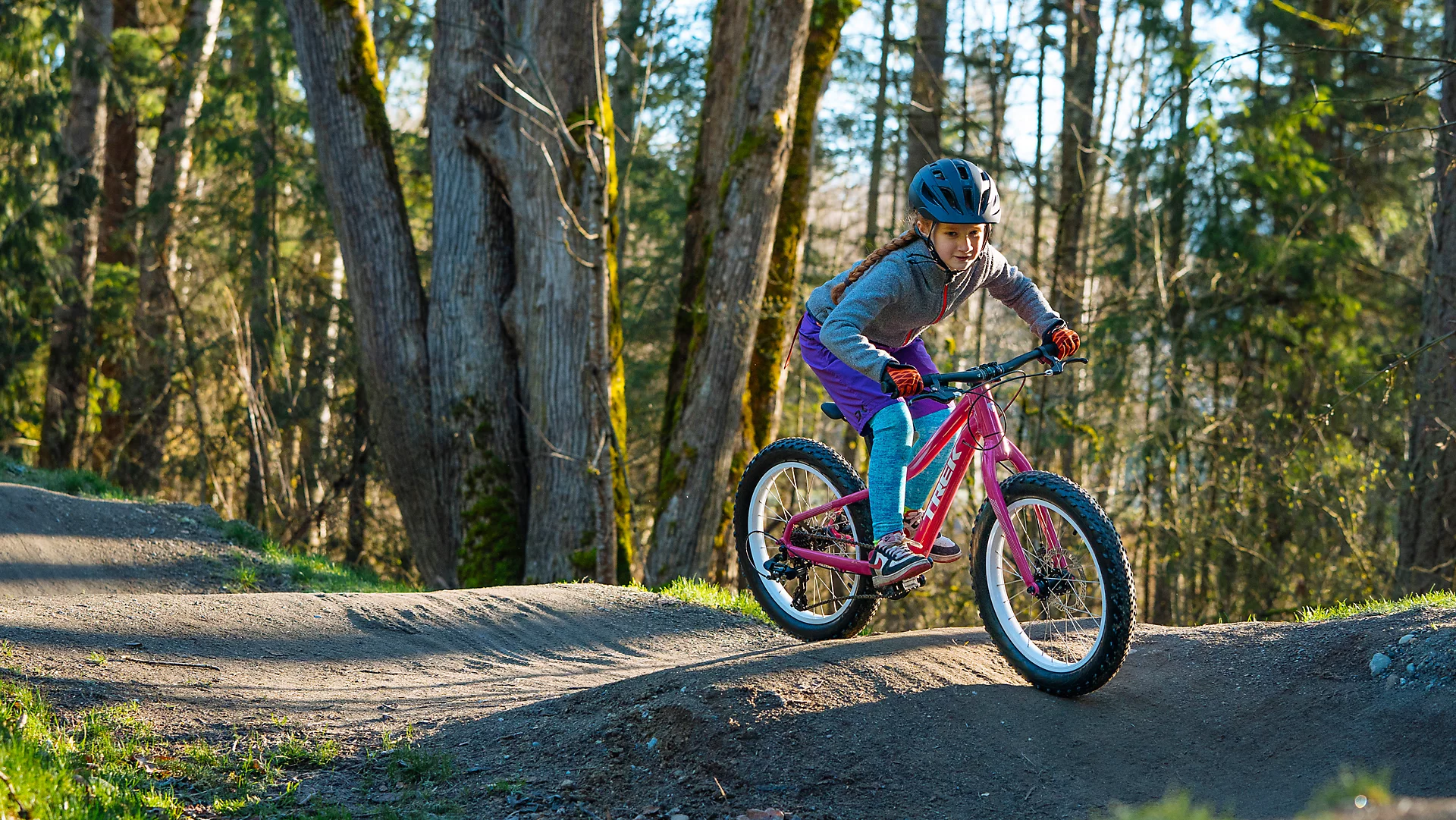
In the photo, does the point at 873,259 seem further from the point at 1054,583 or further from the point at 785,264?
the point at 785,264

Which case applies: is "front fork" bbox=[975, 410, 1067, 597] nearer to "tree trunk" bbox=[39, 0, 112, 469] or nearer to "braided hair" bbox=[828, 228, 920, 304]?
"braided hair" bbox=[828, 228, 920, 304]

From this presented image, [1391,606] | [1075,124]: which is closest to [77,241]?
[1075,124]

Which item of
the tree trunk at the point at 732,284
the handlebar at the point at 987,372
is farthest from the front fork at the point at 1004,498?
the tree trunk at the point at 732,284

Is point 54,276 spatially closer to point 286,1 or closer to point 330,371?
point 330,371

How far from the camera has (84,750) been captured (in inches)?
155

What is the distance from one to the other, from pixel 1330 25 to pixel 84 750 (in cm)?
802

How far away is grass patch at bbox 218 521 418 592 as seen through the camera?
8391 millimetres

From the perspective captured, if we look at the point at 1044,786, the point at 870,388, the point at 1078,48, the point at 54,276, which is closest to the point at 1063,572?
the point at 1044,786

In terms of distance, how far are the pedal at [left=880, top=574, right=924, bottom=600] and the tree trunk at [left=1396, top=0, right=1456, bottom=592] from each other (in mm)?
6477

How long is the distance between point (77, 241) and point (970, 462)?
16400mm

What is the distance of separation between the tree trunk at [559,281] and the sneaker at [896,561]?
4.41m

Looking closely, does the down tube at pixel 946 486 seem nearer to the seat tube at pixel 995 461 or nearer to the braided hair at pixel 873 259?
the seat tube at pixel 995 461

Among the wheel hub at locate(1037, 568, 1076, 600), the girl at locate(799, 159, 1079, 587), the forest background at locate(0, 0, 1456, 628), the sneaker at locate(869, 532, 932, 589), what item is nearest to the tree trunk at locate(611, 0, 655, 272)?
the forest background at locate(0, 0, 1456, 628)

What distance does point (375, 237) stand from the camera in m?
10.3
